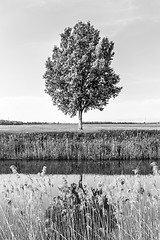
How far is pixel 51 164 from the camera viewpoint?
2503cm

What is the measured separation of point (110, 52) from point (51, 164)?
30258 mm

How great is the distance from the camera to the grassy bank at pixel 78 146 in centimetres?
2792

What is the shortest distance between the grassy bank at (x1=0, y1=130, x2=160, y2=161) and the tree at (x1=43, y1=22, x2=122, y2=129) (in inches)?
732

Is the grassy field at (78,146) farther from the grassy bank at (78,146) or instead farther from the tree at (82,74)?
the tree at (82,74)

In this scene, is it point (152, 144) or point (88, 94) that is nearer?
point (152, 144)

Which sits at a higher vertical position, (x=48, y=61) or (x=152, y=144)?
(x=48, y=61)

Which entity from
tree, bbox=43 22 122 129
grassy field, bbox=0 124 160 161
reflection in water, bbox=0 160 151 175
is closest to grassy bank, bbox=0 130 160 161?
grassy field, bbox=0 124 160 161

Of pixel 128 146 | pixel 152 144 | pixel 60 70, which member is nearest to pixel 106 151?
pixel 128 146

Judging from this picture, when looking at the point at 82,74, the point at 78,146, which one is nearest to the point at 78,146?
the point at 78,146

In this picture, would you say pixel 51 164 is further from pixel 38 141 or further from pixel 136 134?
pixel 136 134

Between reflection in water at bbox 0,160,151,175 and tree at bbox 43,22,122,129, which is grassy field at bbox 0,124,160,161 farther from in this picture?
tree at bbox 43,22,122,129

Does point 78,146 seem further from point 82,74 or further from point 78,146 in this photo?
point 82,74

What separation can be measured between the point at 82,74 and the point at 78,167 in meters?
27.7

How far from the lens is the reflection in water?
21422mm
